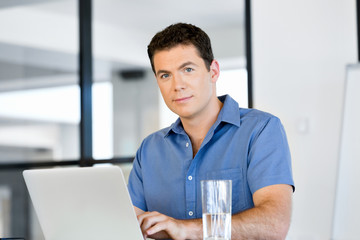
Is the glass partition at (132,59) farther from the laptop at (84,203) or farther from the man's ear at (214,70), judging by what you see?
the laptop at (84,203)

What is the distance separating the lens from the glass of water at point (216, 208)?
139cm

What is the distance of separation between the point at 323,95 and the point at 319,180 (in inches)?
22.1

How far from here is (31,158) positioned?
5.02 meters

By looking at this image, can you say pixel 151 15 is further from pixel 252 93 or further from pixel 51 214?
pixel 51 214

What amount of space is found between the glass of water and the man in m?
0.41

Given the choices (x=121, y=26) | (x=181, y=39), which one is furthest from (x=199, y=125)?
(x=121, y=26)

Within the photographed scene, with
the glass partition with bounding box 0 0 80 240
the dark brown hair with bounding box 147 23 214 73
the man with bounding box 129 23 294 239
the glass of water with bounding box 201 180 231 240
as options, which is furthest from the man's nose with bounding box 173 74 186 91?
the glass partition with bounding box 0 0 80 240

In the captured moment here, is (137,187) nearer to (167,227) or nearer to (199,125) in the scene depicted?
(199,125)

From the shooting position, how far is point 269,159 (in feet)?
6.25

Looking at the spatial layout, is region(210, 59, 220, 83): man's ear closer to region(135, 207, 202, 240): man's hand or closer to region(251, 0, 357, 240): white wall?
region(135, 207, 202, 240): man's hand

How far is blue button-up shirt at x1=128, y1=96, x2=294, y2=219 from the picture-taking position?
6.34 ft

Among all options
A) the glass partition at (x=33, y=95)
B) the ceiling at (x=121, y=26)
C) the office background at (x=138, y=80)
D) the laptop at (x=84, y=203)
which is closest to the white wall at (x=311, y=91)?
the office background at (x=138, y=80)

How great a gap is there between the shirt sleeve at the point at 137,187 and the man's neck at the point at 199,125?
0.25 m

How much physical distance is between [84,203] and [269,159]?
0.65m
